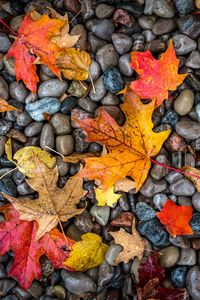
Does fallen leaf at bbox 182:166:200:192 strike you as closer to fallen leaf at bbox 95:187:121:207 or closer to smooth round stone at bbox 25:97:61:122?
fallen leaf at bbox 95:187:121:207

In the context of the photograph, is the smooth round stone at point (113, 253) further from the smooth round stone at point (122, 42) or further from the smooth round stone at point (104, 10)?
the smooth round stone at point (104, 10)

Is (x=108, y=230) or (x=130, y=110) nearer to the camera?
(x=130, y=110)

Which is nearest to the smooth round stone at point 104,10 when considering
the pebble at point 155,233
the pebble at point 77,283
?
the pebble at point 155,233

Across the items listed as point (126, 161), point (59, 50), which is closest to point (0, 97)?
point (59, 50)

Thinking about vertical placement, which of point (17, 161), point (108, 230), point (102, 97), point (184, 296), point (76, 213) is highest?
point (102, 97)

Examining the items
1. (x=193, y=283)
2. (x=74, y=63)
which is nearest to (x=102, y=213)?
(x=193, y=283)

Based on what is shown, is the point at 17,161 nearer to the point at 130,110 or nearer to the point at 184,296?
the point at 130,110

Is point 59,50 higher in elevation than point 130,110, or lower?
higher

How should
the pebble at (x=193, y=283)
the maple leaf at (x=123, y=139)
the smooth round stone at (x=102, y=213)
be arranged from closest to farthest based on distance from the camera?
the maple leaf at (x=123, y=139) → the pebble at (x=193, y=283) → the smooth round stone at (x=102, y=213)
